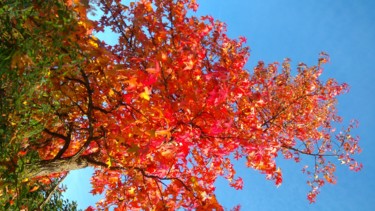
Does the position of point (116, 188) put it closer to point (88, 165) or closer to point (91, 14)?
point (88, 165)

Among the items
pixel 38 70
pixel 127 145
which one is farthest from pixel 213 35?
pixel 38 70

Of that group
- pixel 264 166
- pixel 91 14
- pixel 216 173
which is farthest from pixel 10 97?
pixel 216 173

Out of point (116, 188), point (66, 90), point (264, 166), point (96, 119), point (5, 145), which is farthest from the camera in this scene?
point (264, 166)

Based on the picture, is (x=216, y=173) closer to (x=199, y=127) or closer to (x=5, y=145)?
(x=199, y=127)

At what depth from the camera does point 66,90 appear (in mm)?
7684

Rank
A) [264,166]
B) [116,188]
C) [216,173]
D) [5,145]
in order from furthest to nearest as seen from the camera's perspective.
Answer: [216,173] < [264,166] < [116,188] < [5,145]

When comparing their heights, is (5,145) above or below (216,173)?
below

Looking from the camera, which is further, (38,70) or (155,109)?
(155,109)

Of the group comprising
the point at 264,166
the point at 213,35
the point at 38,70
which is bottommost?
the point at 38,70

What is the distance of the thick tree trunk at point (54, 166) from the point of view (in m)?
6.73

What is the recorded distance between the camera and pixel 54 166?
24.6 feet

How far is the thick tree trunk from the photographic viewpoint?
673 centimetres

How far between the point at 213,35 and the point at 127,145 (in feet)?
14.5

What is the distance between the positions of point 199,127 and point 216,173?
230 inches
